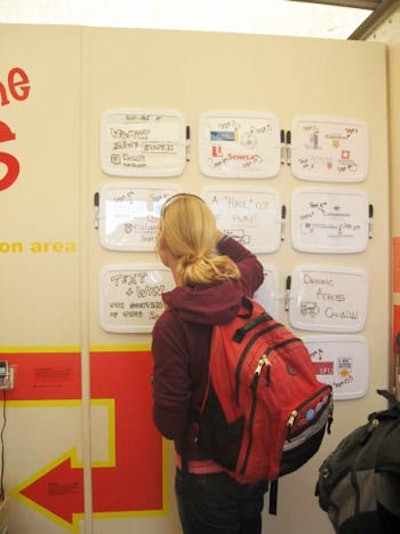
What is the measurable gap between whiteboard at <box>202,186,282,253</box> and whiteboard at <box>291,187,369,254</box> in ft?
0.25

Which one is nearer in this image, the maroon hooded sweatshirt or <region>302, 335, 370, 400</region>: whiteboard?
the maroon hooded sweatshirt

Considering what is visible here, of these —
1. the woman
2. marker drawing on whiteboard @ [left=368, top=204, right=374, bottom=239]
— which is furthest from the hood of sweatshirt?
marker drawing on whiteboard @ [left=368, top=204, right=374, bottom=239]

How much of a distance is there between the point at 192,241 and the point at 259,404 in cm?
46

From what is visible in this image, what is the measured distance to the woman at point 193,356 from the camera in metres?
1.05

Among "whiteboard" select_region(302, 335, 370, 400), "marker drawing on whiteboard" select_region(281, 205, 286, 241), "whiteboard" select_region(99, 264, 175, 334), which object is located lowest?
"whiteboard" select_region(302, 335, 370, 400)

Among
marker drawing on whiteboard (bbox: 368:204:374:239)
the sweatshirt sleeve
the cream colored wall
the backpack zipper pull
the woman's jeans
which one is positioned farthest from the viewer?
marker drawing on whiteboard (bbox: 368:204:374:239)

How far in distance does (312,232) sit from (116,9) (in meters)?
1.30

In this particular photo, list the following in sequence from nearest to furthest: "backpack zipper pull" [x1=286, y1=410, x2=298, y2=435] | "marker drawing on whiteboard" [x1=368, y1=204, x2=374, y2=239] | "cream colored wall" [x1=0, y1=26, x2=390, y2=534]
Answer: "backpack zipper pull" [x1=286, y1=410, x2=298, y2=435]
"cream colored wall" [x1=0, y1=26, x2=390, y2=534]
"marker drawing on whiteboard" [x1=368, y1=204, x2=374, y2=239]

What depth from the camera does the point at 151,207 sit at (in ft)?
5.11

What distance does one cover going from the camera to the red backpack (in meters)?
1.01

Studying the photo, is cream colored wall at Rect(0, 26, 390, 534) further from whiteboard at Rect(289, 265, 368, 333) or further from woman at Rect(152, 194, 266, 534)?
woman at Rect(152, 194, 266, 534)

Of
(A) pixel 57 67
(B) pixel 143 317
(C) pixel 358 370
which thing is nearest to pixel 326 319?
(C) pixel 358 370

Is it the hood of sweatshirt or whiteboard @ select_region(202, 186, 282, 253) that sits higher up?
whiteboard @ select_region(202, 186, 282, 253)

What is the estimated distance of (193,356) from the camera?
1065 millimetres
